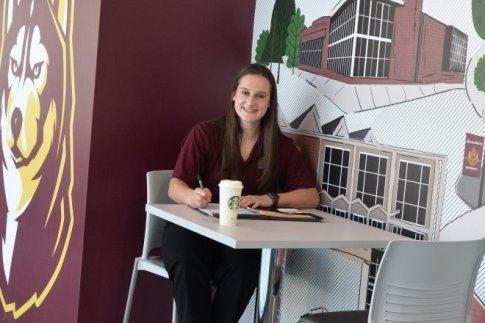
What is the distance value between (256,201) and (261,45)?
2.98ft

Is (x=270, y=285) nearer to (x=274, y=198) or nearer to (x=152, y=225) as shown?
(x=274, y=198)

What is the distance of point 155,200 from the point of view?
280cm

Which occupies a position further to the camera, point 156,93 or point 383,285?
point 156,93

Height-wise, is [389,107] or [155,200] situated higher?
[389,107]

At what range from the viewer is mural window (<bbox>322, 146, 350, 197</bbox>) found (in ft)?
8.73

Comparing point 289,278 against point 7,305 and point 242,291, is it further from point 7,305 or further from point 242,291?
point 7,305

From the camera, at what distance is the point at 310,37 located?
2873 mm

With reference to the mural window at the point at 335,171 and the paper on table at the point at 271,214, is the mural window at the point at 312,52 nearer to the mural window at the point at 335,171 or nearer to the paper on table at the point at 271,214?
the mural window at the point at 335,171

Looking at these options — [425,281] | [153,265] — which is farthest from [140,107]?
[425,281]

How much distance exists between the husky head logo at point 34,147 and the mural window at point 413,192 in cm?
130

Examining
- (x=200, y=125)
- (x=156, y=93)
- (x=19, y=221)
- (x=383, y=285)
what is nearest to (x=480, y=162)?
(x=383, y=285)

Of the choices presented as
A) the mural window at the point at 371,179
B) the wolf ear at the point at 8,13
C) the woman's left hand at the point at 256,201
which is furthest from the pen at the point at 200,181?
the wolf ear at the point at 8,13

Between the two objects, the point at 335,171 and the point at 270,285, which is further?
the point at 335,171

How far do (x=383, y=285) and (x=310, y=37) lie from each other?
53.5 inches
